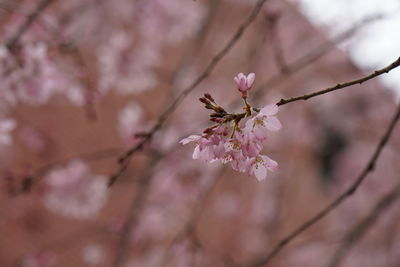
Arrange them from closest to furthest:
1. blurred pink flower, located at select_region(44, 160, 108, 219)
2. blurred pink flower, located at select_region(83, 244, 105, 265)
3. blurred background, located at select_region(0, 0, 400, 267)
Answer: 1. blurred background, located at select_region(0, 0, 400, 267)
2. blurred pink flower, located at select_region(44, 160, 108, 219)
3. blurred pink flower, located at select_region(83, 244, 105, 265)

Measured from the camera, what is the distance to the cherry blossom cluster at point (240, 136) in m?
0.66

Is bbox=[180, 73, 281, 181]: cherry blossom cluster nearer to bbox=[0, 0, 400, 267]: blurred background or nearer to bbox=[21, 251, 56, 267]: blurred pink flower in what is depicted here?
bbox=[0, 0, 400, 267]: blurred background

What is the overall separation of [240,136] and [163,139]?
2353mm

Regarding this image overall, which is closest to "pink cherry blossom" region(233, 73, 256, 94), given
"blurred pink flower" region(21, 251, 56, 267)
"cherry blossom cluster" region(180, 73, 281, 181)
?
"cherry blossom cluster" region(180, 73, 281, 181)

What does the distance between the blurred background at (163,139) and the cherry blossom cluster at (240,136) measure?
35 centimetres

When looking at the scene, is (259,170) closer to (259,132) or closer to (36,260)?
(259,132)

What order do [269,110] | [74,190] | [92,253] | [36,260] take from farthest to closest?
1. [92,253]
2. [36,260]
3. [74,190]
4. [269,110]

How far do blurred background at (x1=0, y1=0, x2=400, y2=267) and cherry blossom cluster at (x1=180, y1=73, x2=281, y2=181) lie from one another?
1.14ft

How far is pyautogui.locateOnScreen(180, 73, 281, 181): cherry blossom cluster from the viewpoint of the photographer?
66 centimetres

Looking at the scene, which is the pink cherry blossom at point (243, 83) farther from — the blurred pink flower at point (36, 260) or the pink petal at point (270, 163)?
the blurred pink flower at point (36, 260)

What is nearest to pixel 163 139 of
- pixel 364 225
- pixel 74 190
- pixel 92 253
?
pixel 74 190

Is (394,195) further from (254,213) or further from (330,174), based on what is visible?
(330,174)

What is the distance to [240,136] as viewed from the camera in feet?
2.20

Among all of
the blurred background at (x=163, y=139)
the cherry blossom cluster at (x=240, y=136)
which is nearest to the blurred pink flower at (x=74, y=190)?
the blurred background at (x=163, y=139)
